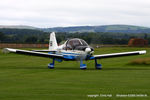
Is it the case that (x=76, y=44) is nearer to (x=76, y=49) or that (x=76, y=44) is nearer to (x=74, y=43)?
(x=74, y=43)

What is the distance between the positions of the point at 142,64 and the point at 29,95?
17723 mm

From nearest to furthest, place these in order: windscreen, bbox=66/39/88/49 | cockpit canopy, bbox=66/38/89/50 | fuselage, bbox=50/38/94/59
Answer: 1. fuselage, bbox=50/38/94/59
2. cockpit canopy, bbox=66/38/89/50
3. windscreen, bbox=66/39/88/49

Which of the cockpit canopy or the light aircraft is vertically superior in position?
the cockpit canopy

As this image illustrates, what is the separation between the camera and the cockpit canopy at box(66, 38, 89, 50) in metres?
23.5

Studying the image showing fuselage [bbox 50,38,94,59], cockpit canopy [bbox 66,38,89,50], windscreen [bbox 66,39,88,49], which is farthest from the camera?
windscreen [bbox 66,39,88,49]

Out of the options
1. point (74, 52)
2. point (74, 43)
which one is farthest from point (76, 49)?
point (74, 43)

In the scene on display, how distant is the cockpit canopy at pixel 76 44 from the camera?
77.2 ft

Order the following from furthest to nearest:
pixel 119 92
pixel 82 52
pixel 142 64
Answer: pixel 142 64
pixel 82 52
pixel 119 92

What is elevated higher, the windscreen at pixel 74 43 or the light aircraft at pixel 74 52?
the windscreen at pixel 74 43

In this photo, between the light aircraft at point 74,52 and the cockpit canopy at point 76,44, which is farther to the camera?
the cockpit canopy at point 76,44

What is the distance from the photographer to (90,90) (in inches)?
484

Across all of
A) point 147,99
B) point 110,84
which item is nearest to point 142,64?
point 110,84

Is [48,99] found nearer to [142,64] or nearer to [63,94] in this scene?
[63,94]

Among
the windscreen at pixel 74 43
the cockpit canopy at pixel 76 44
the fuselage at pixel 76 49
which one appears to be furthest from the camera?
the windscreen at pixel 74 43
